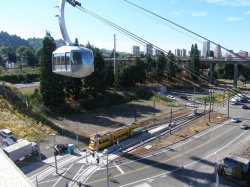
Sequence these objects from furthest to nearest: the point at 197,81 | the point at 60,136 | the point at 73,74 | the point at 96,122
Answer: the point at 197,81, the point at 96,122, the point at 60,136, the point at 73,74

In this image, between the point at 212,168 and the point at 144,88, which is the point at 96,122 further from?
the point at 144,88

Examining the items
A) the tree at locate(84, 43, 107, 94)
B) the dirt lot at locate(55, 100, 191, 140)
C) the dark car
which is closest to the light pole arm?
the dark car

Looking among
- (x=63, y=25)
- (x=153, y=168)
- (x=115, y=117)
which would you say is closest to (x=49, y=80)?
(x=115, y=117)

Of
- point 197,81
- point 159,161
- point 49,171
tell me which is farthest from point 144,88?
point 49,171

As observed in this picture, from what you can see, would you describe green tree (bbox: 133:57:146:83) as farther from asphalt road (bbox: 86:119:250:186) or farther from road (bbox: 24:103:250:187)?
road (bbox: 24:103:250:187)

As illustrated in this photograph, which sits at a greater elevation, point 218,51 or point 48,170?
point 218,51

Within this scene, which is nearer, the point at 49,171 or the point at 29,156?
the point at 49,171

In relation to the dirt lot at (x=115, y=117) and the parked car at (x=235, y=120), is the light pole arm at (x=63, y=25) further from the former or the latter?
the parked car at (x=235, y=120)

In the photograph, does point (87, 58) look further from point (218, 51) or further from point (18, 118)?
point (18, 118)
